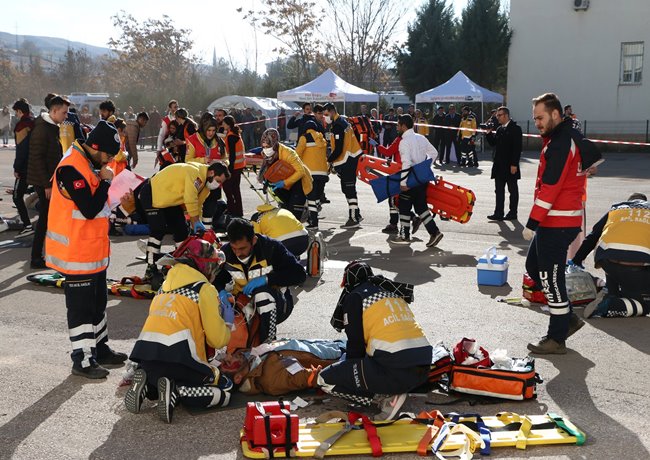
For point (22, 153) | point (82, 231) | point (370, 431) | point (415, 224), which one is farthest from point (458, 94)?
point (370, 431)

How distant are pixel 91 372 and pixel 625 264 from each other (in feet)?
16.9

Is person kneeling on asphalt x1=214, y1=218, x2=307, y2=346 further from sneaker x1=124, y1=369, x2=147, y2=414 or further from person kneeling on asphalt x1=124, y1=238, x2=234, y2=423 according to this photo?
sneaker x1=124, y1=369, x2=147, y2=414

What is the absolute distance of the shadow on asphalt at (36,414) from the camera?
→ 5.07 meters

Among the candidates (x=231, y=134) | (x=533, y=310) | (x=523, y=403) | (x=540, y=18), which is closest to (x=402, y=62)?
(x=540, y=18)

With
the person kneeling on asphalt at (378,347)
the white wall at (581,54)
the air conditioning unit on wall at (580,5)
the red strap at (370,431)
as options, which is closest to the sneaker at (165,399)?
the person kneeling on asphalt at (378,347)

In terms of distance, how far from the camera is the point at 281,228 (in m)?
8.63

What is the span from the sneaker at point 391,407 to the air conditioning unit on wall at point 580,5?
33.4 metres

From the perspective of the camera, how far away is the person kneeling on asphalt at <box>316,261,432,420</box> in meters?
5.25

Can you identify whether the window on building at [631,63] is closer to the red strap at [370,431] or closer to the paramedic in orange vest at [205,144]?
the paramedic in orange vest at [205,144]

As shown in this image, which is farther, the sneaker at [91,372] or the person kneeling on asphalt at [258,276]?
the person kneeling on asphalt at [258,276]

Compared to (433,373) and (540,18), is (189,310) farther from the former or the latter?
(540,18)

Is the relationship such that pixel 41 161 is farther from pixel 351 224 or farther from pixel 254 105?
pixel 254 105

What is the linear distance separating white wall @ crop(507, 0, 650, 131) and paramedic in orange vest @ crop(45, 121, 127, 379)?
1280 inches

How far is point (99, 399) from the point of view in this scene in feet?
19.0
